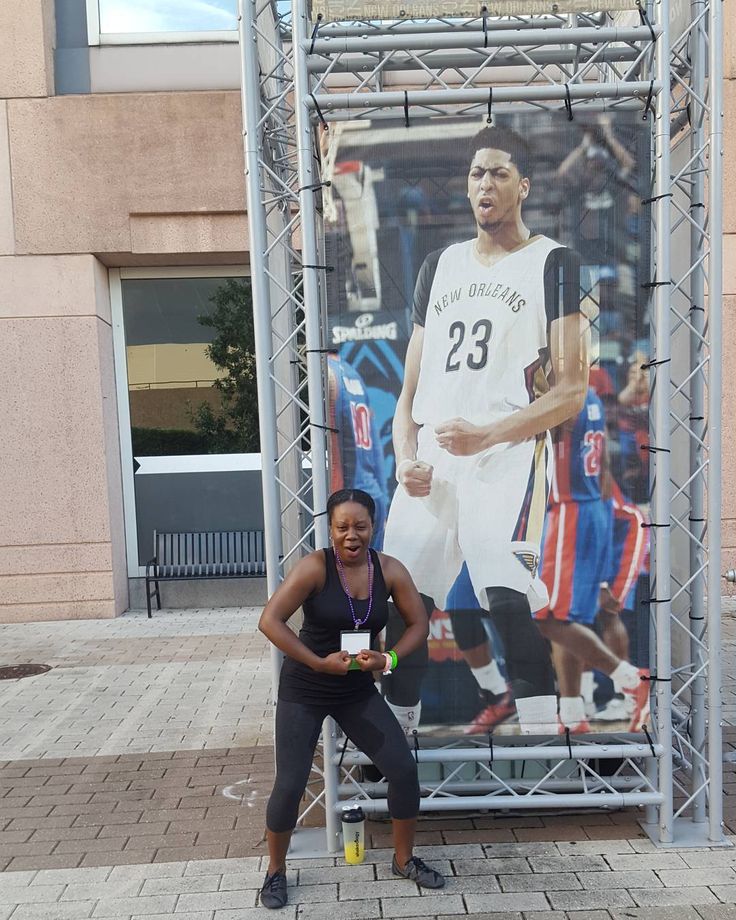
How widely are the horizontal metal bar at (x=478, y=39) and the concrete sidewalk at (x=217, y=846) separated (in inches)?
156

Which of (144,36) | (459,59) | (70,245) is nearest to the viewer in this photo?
(459,59)

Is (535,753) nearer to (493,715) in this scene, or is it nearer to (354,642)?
(493,715)

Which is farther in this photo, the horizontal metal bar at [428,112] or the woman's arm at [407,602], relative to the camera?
the horizontal metal bar at [428,112]

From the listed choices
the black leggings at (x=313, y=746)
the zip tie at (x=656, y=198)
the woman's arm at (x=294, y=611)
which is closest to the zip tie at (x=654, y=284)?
the zip tie at (x=656, y=198)

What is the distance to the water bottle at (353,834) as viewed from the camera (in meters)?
3.88

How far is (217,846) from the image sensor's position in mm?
4223

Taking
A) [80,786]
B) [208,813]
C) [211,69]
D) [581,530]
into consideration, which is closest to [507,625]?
[581,530]

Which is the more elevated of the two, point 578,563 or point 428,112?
point 428,112

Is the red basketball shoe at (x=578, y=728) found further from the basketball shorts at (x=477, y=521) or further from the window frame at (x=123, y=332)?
the window frame at (x=123, y=332)

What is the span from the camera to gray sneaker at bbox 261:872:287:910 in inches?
141

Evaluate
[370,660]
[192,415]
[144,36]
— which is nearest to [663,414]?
[370,660]

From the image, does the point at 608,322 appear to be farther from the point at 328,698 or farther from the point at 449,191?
the point at 328,698

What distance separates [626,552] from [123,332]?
27.0ft

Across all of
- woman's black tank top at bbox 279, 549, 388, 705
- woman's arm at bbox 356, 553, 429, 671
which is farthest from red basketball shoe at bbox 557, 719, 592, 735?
woman's black tank top at bbox 279, 549, 388, 705
